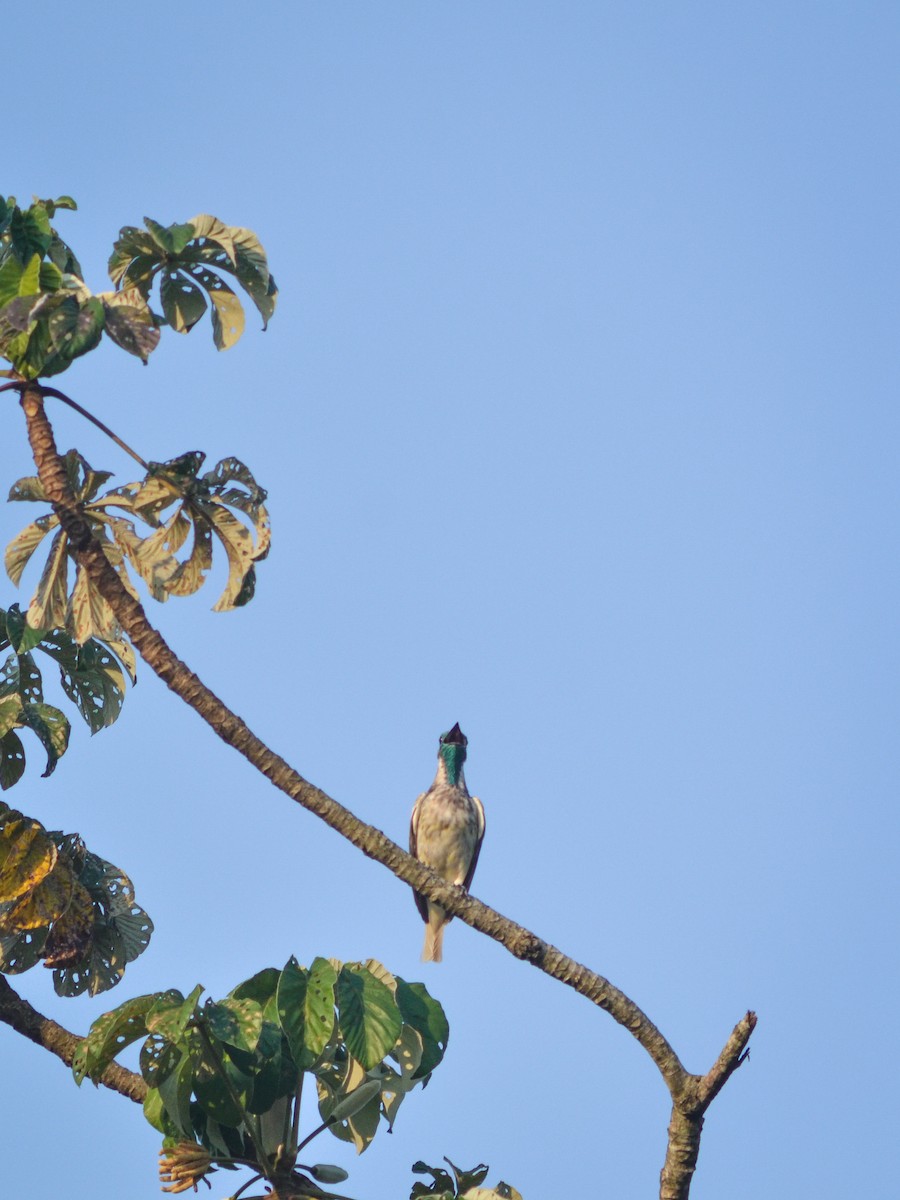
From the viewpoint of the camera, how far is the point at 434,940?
13.5 meters

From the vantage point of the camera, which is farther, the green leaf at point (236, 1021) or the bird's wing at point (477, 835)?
the bird's wing at point (477, 835)

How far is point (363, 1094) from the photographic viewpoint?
6570mm

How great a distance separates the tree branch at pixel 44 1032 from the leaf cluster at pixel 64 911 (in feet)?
0.71

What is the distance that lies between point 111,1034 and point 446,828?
7379 millimetres

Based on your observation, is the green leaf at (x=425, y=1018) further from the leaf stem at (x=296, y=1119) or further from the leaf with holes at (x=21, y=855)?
the leaf with holes at (x=21, y=855)

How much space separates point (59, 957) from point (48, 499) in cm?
233

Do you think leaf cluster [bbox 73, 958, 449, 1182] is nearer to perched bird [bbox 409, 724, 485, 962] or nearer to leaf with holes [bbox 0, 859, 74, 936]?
leaf with holes [bbox 0, 859, 74, 936]

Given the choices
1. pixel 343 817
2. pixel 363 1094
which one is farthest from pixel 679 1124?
pixel 343 817

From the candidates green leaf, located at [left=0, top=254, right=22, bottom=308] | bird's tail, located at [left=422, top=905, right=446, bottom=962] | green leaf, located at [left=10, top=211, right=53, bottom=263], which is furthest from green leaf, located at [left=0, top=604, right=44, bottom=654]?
bird's tail, located at [left=422, top=905, right=446, bottom=962]

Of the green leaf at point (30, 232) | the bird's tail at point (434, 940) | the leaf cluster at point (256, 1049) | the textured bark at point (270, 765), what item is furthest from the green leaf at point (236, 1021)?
the bird's tail at point (434, 940)

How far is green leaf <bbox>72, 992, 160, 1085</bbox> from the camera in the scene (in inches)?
248

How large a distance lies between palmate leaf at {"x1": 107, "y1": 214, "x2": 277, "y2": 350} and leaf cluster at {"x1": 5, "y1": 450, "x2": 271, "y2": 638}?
0.76 m

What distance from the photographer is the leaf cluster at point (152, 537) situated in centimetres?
695

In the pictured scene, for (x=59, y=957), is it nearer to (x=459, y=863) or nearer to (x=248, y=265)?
(x=248, y=265)
